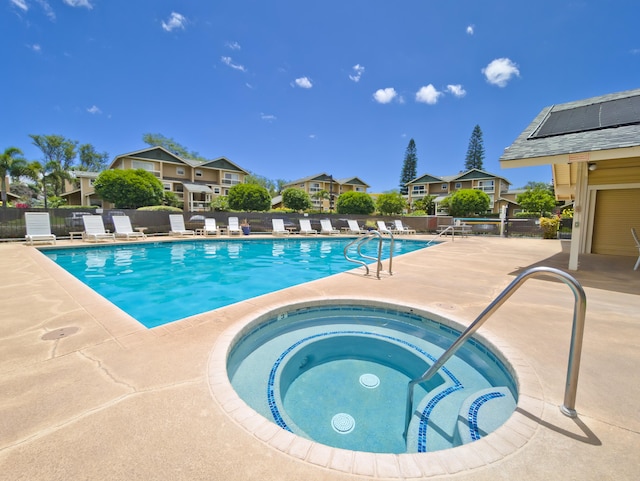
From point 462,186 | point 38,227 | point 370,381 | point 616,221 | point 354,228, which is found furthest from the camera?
point 462,186

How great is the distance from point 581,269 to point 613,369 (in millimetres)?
5734

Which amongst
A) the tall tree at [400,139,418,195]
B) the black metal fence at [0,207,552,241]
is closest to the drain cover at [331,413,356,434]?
the black metal fence at [0,207,552,241]

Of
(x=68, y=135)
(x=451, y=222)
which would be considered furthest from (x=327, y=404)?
(x=68, y=135)

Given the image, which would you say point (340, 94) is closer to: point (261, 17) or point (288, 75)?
point (288, 75)

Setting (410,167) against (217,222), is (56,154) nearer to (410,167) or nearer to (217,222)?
(217,222)

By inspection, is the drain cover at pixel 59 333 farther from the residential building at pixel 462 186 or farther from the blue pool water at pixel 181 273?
the residential building at pixel 462 186

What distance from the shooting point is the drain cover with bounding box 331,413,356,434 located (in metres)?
2.19

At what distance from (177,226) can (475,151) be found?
48194mm

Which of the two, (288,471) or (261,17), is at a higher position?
(261,17)

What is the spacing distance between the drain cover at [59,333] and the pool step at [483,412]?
3.71 m

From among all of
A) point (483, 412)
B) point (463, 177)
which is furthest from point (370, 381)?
point (463, 177)

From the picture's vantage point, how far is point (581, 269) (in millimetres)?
6711

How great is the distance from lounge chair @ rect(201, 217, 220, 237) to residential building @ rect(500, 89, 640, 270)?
1372 cm

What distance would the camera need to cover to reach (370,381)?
2.83 metres
